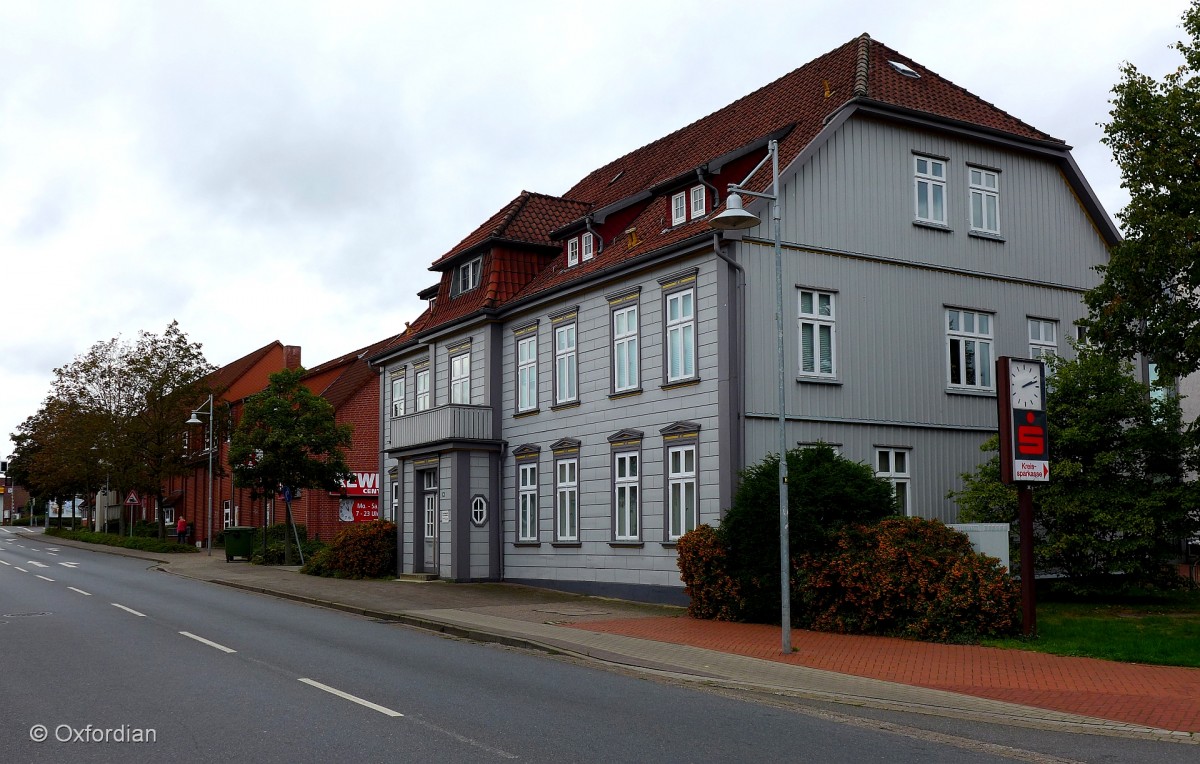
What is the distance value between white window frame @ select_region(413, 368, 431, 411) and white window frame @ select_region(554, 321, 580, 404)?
22.5ft

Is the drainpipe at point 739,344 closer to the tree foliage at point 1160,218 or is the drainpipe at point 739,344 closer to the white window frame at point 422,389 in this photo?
the tree foliage at point 1160,218

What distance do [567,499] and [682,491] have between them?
14.4 ft

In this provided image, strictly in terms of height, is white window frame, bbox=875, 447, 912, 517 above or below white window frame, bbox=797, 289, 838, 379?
below

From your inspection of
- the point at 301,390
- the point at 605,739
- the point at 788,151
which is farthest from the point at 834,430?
the point at 301,390

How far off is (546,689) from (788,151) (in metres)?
13.6

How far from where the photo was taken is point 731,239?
2114 centimetres

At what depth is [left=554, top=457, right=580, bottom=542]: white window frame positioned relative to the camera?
83.1 feet

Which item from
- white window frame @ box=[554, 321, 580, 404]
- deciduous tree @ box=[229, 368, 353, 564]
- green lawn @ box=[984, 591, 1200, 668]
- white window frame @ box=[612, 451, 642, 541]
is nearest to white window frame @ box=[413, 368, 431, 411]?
deciduous tree @ box=[229, 368, 353, 564]

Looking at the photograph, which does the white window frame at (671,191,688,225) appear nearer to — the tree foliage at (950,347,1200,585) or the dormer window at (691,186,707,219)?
the dormer window at (691,186,707,219)

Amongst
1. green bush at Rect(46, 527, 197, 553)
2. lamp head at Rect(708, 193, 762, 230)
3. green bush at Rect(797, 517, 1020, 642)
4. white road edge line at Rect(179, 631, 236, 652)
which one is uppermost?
lamp head at Rect(708, 193, 762, 230)

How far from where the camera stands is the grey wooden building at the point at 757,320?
21641mm

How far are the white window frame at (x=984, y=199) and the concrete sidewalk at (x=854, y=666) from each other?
10573mm

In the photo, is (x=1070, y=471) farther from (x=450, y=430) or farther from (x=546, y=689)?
(x=450, y=430)

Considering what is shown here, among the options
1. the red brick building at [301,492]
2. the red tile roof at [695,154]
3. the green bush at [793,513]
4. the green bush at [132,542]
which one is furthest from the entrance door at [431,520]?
the green bush at [132,542]
